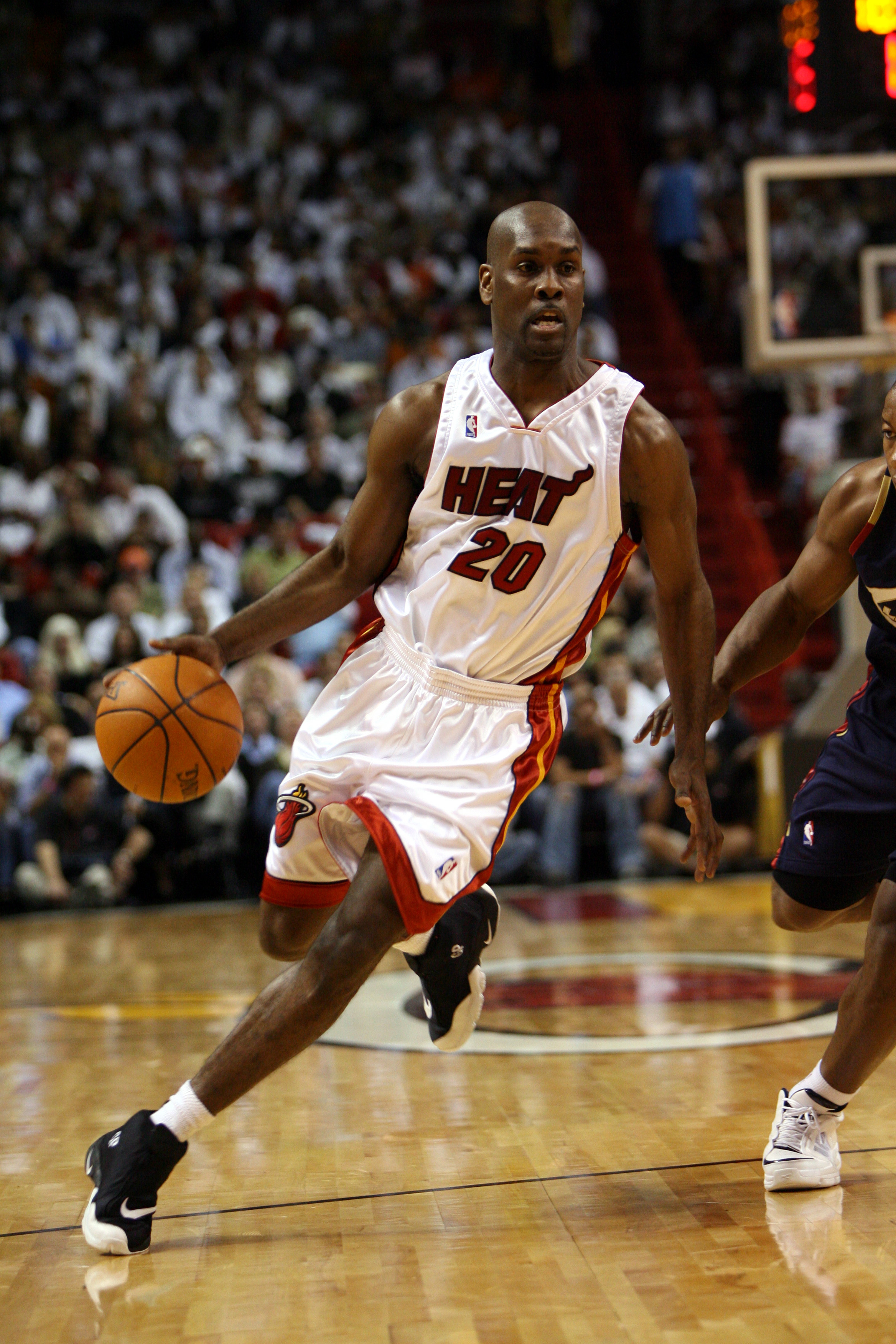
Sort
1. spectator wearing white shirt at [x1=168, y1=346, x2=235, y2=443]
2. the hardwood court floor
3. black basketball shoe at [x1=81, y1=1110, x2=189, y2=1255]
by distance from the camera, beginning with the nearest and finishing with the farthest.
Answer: the hardwood court floor, black basketball shoe at [x1=81, y1=1110, x2=189, y2=1255], spectator wearing white shirt at [x1=168, y1=346, x2=235, y2=443]

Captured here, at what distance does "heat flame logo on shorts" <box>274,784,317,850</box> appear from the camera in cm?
335

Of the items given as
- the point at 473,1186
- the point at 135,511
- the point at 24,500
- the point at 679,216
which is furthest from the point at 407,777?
the point at 679,216

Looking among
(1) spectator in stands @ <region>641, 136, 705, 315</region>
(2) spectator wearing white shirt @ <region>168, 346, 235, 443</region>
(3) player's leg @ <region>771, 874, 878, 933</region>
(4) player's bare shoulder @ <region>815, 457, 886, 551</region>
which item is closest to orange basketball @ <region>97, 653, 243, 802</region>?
(3) player's leg @ <region>771, 874, 878, 933</region>

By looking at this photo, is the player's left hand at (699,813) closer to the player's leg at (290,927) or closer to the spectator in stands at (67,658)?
the player's leg at (290,927)

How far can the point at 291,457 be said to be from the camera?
38.9 ft

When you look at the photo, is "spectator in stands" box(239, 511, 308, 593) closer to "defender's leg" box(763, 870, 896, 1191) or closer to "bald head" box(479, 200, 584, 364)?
"bald head" box(479, 200, 584, 364)

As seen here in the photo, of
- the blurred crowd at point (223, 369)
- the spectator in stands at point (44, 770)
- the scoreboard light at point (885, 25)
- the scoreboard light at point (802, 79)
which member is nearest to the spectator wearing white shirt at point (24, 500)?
the blurred crowd at point (223, 369)

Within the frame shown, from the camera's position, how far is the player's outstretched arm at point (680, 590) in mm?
3250

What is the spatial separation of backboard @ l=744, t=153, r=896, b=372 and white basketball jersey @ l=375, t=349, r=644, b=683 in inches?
236

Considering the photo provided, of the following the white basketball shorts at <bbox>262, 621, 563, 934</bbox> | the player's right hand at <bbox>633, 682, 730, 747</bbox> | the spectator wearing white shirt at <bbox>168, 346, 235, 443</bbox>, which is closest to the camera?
the white basketball shorts at <bbox>262, 621, 563, 934</bbox>

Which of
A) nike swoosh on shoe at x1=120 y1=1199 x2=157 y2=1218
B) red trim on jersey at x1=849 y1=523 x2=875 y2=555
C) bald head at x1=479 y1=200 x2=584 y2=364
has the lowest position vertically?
nike swoosh on shoe at x1=120 y1=1199 x2=157 y2=1218

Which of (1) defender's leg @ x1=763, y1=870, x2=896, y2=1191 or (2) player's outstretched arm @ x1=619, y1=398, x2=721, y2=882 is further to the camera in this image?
(2) player's outstretched arm @ x1=619, y1=398, x2=721, y2=882

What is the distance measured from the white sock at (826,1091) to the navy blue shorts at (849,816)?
1.32 feet

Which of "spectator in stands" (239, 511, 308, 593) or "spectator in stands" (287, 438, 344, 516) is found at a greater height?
"spectator in stands" (287, 438, 344, 516)
